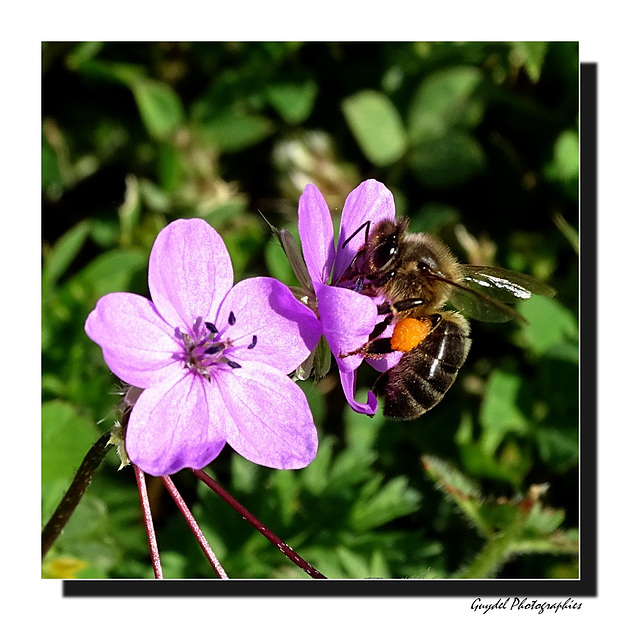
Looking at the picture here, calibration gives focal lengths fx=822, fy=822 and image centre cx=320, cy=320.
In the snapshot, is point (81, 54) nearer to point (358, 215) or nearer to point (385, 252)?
point (358, 215)

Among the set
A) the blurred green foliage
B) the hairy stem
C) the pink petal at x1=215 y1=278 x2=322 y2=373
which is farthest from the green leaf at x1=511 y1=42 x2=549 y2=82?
the hairy stem

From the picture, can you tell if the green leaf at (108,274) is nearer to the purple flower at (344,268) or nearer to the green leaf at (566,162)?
the purple flower at (344,268)

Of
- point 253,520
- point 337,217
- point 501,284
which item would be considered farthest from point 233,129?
point 253,520

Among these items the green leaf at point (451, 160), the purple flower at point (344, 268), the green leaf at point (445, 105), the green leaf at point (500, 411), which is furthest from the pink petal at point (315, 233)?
the green leaf at point (445, 105)

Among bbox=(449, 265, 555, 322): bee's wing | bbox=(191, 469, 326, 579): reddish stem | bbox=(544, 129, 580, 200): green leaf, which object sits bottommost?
bbox=(191, 469, 326, 579): reddish stem

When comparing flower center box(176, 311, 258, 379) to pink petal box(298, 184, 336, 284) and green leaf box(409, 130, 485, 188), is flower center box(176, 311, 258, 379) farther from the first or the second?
green leaf box(409, 130, 485, 188)
